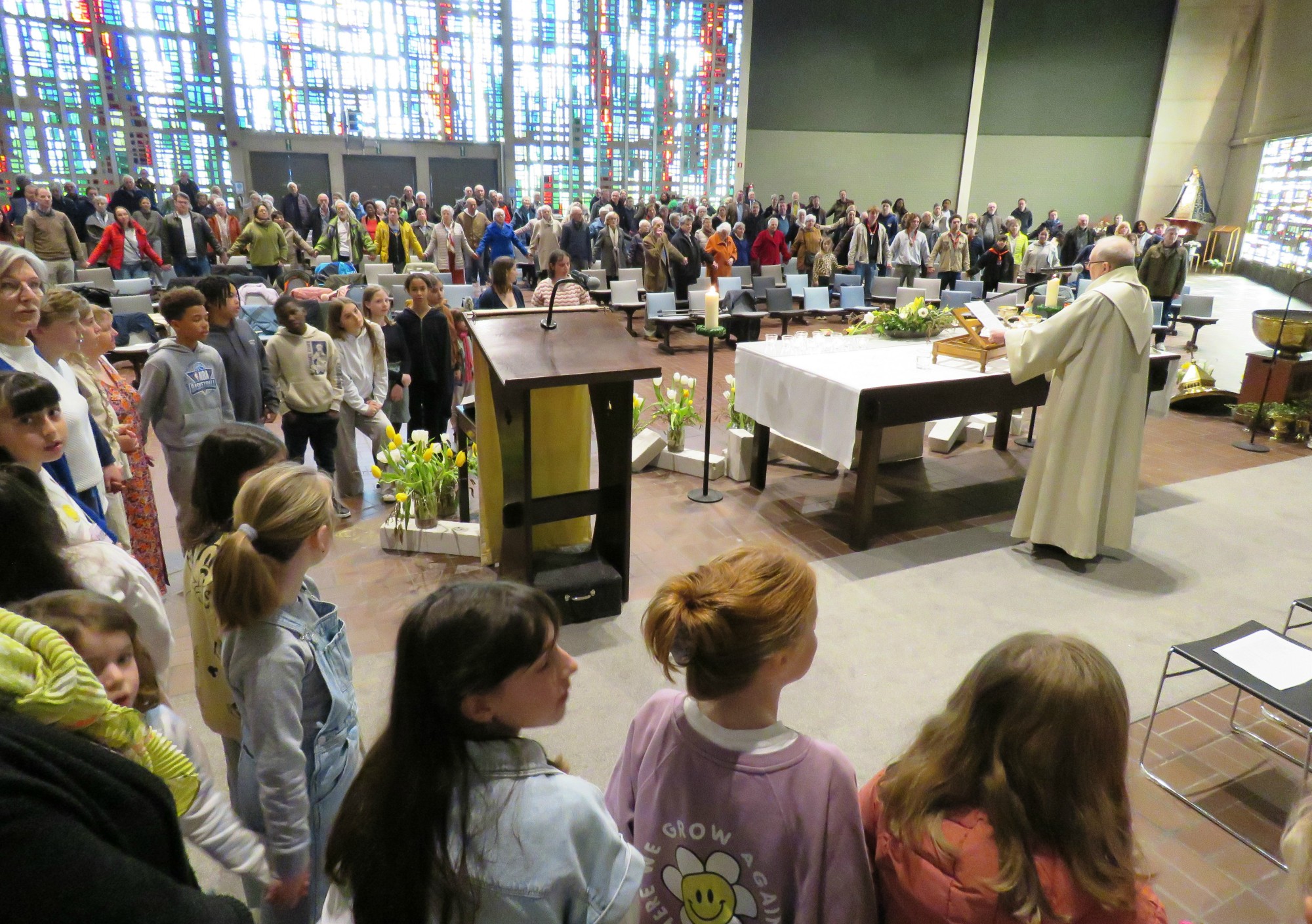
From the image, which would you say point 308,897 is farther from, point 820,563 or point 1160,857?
point 820,563

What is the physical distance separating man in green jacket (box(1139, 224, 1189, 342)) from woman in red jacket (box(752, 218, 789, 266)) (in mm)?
5140

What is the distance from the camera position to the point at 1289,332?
23.4 ft

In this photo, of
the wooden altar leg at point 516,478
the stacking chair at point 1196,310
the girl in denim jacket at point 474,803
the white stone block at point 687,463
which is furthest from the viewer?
A: the stacking chair at point 1196,310

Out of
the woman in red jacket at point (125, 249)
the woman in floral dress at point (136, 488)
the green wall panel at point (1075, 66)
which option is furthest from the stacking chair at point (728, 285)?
the green wall panel at point (1075, 66)

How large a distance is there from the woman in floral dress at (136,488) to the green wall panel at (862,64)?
59.0 ft

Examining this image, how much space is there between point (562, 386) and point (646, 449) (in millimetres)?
2365

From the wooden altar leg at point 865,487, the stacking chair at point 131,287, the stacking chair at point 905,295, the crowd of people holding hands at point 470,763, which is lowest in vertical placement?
the wooden altar leg at point 865,487

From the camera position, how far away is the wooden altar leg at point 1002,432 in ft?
21.4

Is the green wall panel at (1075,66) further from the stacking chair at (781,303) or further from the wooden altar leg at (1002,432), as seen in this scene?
the wooden altar leg at (1002,432)

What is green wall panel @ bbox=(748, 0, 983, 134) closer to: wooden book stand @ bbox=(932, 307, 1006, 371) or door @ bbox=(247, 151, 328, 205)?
door @ bbox=(247, 151, 328, 205)

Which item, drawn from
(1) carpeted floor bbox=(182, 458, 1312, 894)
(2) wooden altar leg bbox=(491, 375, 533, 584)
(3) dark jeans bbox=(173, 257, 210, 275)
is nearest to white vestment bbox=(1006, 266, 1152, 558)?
(1) carpeted floor bbox=(182, 458, 1312, 894)

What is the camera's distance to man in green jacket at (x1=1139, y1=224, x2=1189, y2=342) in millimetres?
10664

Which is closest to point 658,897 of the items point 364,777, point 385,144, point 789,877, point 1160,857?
point 789,877

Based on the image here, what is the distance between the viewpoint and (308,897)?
1.88 meters
